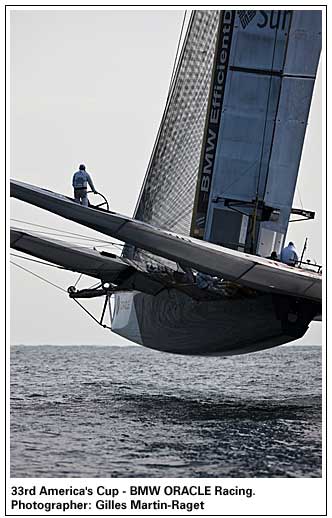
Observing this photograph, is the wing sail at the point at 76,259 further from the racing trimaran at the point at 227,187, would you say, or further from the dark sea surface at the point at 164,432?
the dark sea surface at the point at 164,432

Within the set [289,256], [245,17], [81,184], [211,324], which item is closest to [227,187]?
[289,256]

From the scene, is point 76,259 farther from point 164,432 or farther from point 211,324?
point 164,432

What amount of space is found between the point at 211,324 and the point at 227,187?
2183mm

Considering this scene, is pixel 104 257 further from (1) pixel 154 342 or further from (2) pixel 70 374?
(2) pixel 70 374

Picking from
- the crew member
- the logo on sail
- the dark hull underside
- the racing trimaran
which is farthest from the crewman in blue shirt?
the logo on sail

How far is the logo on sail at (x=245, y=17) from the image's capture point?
16.4 metres

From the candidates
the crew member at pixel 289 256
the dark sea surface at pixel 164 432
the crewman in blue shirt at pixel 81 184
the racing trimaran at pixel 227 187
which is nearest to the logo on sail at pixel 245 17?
the racing trimaran at pixel 227 187

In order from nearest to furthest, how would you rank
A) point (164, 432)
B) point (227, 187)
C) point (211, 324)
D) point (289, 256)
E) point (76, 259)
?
point (164, 432)
point (289, 256)
point (211, 324)
point (76, 259)
point (227, 187)

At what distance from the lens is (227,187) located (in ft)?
54.9

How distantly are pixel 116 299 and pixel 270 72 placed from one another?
474cm

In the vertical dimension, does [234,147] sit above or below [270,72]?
below

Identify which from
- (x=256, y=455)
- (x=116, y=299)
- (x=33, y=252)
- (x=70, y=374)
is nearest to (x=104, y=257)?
(x=33, y=252)

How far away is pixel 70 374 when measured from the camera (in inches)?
1056

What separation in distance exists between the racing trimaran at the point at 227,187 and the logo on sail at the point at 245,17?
0.06ft
